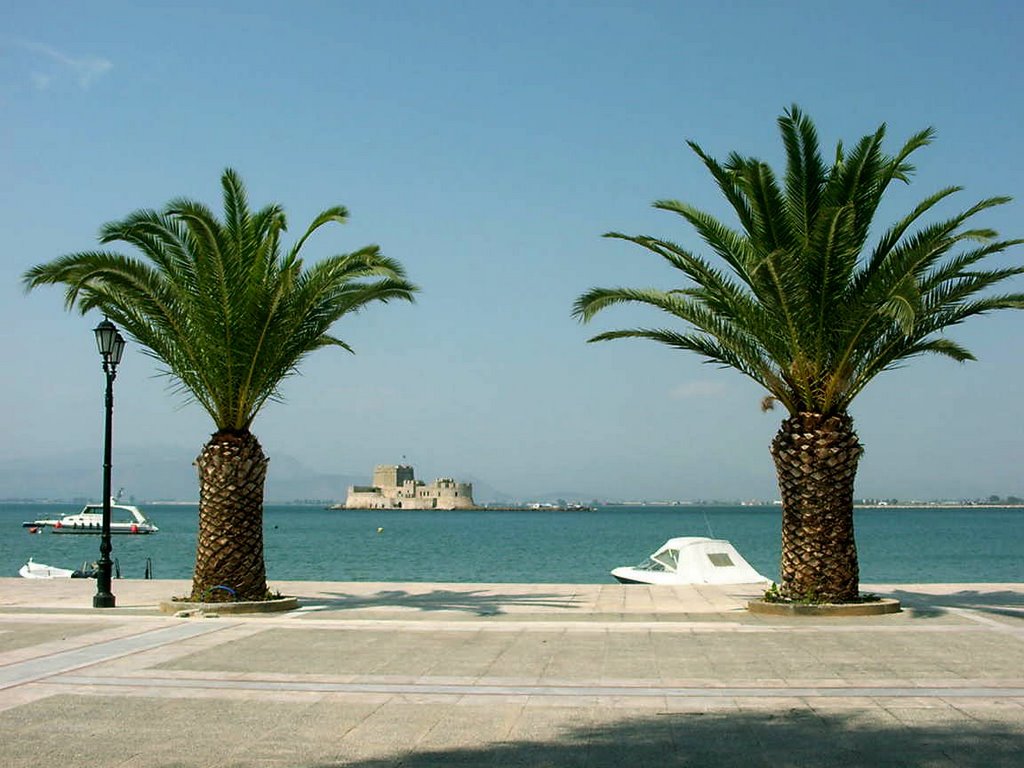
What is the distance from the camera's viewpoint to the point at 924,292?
1675cm

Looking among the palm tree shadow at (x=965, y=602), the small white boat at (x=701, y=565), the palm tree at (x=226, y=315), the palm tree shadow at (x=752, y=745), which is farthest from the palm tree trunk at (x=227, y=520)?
the small white boat at (x=701, y=565)

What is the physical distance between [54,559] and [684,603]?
56155mm

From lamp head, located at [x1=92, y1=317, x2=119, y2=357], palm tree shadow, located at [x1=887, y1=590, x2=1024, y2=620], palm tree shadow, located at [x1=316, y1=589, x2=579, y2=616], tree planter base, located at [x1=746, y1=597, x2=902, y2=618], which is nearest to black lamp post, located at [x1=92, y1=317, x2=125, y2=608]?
lamp head, located at [x1=92, y1=317, x2=119, y2=357]

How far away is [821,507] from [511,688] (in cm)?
783

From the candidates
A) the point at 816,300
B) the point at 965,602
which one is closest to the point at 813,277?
the point at 816,300

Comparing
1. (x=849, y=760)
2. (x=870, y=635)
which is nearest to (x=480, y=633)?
(x=870, y=635)

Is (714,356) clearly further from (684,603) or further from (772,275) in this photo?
(684,603)

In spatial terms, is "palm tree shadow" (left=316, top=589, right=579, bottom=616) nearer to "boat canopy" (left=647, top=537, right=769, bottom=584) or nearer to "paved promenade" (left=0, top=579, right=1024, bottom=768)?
"paved promenade" (left=0, top=579, right=1024, bottom=768)

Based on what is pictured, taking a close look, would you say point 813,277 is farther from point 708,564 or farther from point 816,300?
point 708,564

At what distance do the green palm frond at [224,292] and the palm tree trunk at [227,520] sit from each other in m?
0.60

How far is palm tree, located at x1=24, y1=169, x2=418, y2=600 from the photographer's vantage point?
57.0 feet

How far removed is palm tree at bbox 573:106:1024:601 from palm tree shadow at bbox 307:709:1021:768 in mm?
7844

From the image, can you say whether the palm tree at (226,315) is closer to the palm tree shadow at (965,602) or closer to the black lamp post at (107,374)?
the black lamp post at (107,374)

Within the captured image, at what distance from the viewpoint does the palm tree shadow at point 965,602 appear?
17.0 m
